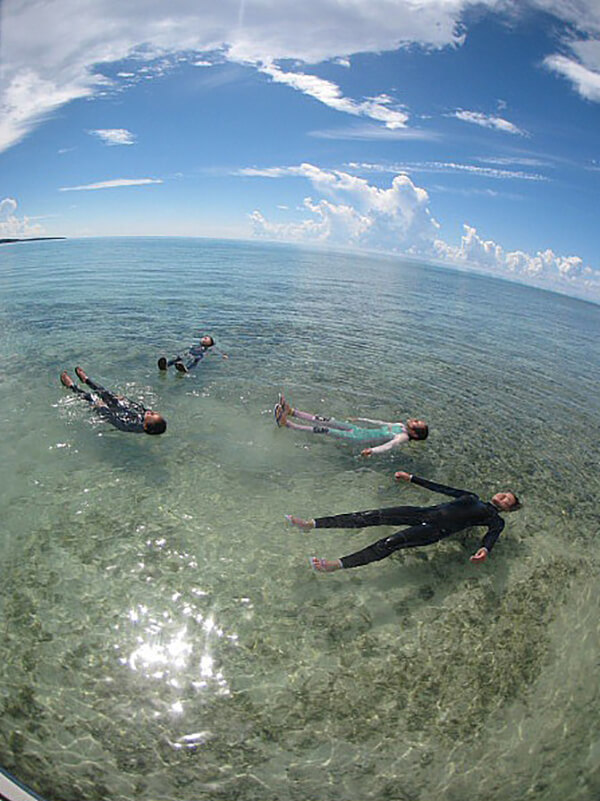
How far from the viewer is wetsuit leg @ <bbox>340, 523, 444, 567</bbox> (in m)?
7.94

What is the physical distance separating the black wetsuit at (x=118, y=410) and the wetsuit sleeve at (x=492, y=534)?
9.06 meters

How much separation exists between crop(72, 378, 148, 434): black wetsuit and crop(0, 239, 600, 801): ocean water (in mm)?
357

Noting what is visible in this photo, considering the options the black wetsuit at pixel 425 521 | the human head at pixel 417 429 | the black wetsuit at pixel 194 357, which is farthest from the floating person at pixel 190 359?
the black wetsuit at pixel 425 521

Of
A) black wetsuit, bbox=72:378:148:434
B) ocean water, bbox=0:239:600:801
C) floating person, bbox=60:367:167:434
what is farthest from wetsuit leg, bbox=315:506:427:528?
black wetsuit, bbox=72:378:148:434

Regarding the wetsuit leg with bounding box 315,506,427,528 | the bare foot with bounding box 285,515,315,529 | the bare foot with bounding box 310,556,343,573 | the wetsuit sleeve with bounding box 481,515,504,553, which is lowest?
the bare foot with bounding box 310,556,343,573

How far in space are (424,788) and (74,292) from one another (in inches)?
1561

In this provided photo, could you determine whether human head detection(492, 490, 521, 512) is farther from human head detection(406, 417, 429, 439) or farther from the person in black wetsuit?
human head detection(406, 417, 429, 439)

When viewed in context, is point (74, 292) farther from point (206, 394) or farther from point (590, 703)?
point (590, 703)

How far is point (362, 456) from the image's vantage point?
12148 millimetres

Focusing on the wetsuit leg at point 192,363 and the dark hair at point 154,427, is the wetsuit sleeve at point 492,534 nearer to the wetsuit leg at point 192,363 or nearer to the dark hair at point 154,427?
the dark hair at point 154,427

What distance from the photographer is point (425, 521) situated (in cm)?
891

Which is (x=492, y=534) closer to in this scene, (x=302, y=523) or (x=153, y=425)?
(x=302, y=523)

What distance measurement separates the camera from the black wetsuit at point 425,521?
8.37 metres

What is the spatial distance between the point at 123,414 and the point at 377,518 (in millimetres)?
7823
